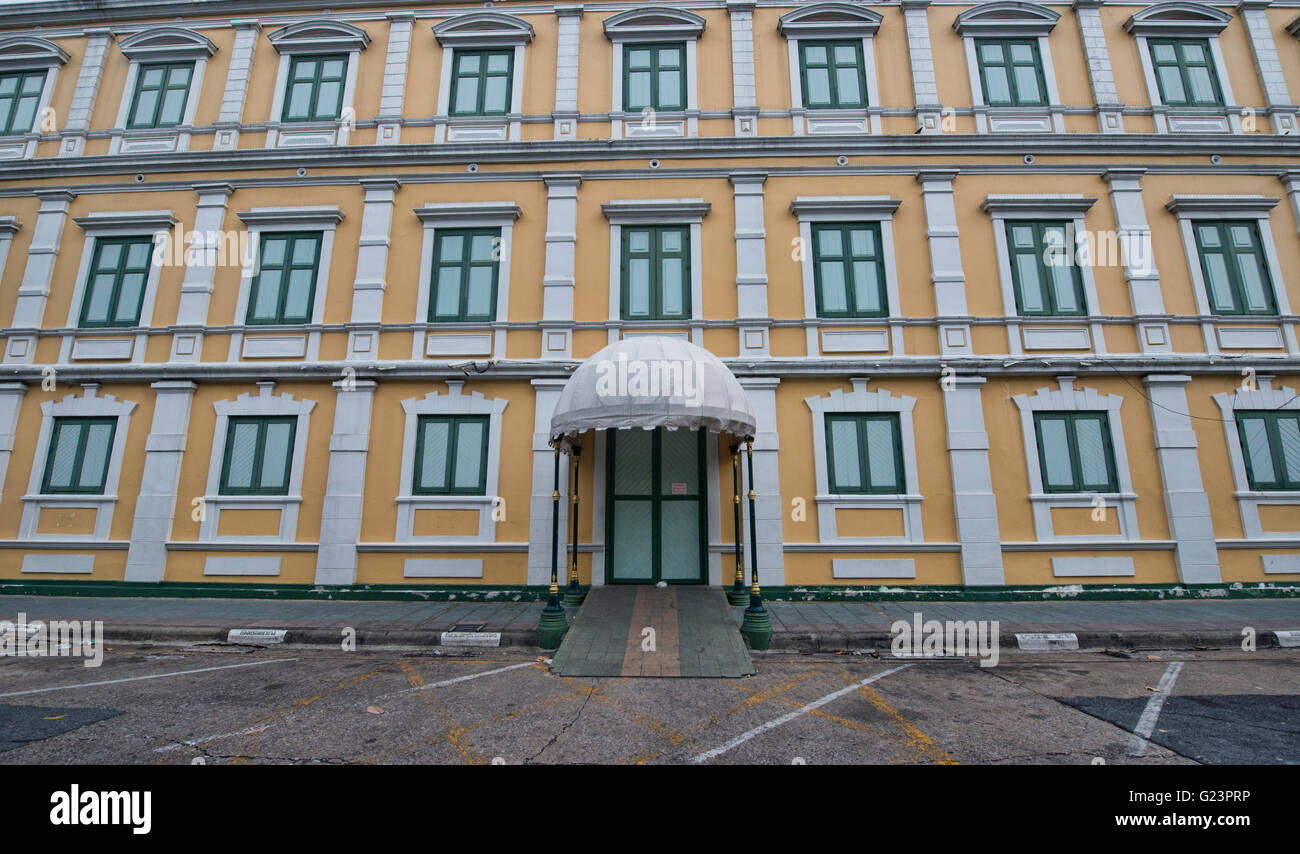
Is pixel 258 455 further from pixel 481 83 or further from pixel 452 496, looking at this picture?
pixel 481 83

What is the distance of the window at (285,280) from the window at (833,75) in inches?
472

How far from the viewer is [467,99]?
12.9 metres

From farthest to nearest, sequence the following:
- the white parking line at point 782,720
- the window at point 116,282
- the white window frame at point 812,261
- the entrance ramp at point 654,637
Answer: the window at point 116,282 < the white window frame at point 812,261 < the entrance ramp at point 654,637 < the white parking line at point 782,720

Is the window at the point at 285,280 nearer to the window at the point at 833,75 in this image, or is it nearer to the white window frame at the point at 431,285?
the white window frame at the point at 431,285

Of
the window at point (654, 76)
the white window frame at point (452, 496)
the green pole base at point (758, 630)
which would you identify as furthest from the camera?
the window at point (654, 76)

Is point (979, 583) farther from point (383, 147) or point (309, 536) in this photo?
point (383, 147)

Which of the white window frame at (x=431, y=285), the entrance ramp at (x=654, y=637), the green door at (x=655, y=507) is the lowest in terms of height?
the entrance ramp at (x=654, y=637)

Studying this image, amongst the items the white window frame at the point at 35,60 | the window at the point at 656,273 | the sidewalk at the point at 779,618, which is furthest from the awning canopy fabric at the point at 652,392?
the white window frame at the point at 35,60

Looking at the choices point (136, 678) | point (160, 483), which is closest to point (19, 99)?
point (160, 483)

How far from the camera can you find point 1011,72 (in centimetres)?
1263

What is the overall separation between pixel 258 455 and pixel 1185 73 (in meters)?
22.7

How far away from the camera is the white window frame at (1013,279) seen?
11133 mm

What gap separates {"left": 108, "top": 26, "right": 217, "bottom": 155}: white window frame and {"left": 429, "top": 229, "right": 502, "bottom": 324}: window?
7.18 meters

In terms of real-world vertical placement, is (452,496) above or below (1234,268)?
below
